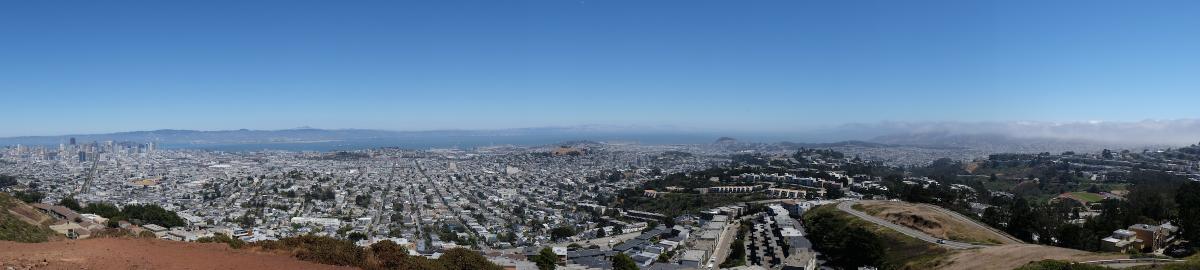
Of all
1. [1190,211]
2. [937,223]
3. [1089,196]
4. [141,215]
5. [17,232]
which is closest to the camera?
[17,232]

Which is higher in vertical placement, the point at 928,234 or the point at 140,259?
the point at 140,259

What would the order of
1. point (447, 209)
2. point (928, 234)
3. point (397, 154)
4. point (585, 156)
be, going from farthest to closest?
point (397, 154)
point (585, 156)
point (447, 209)
point (928, 234)

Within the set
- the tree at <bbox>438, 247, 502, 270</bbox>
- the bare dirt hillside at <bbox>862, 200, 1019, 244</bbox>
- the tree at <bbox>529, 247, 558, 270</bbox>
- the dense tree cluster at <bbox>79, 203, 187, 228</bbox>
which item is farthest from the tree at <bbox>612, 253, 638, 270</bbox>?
the dense tree cluster at <bbox>79, 203, 187, 228</bbox>

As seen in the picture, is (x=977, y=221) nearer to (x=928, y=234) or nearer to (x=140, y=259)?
(x=928, y=234)

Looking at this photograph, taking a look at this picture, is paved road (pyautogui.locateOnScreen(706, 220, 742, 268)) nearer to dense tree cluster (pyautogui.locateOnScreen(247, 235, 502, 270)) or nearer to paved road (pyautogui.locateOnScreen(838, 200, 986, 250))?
paved road (pyautogui.locateOnScreen(838, 200, 986, 250))

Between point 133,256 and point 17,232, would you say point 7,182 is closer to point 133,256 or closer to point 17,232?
point 17,232

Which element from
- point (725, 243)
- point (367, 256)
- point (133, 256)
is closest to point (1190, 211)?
point (725, 243)

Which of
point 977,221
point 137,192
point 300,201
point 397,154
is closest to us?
point 977,221

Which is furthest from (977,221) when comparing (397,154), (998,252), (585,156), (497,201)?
(397,154)
